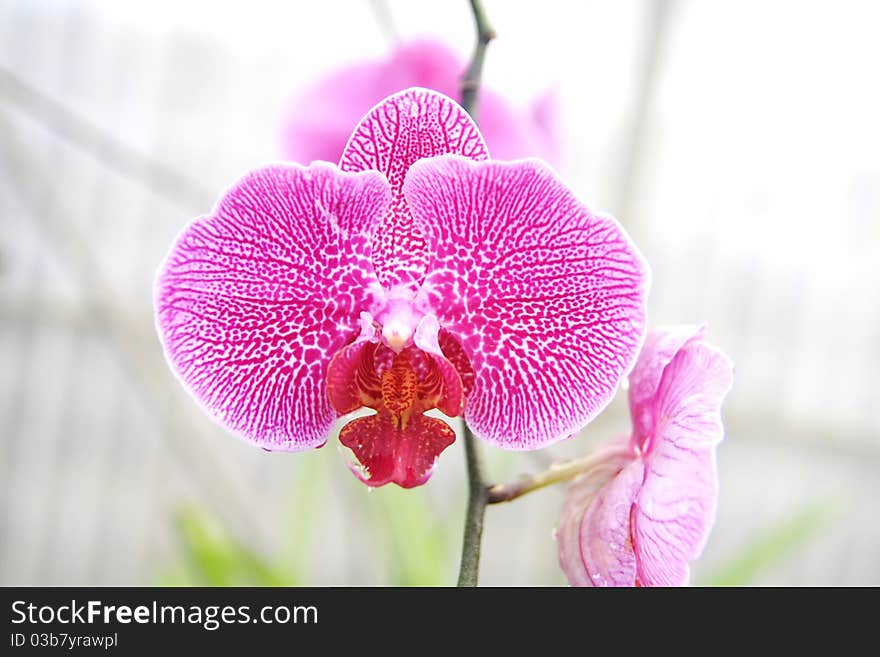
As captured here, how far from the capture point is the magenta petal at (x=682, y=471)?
298 mm

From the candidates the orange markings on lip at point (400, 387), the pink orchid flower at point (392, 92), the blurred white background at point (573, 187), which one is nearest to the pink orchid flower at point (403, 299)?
the orange markings on lip at point (400, 387)

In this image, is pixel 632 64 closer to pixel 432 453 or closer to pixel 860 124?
pixel 860 124

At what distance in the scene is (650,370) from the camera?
340 mm

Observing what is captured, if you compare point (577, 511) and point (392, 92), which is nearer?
point (577, 511)

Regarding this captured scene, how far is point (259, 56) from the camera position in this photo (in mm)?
1629

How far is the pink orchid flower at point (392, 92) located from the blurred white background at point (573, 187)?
3.10ft

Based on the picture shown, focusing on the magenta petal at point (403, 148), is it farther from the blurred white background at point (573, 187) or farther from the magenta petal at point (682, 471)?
the blurred white background at point (573, 187)

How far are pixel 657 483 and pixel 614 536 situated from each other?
0.10 feet

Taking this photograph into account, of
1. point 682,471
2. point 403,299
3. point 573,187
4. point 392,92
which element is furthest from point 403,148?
point 573,187

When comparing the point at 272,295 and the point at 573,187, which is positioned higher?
the point at 573,187

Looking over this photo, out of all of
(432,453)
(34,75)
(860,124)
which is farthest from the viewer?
(860,124)

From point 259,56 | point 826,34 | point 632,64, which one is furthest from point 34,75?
point 826,34

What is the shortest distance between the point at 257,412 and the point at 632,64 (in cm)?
154

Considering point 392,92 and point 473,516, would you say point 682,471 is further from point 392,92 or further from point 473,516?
point 392,92
